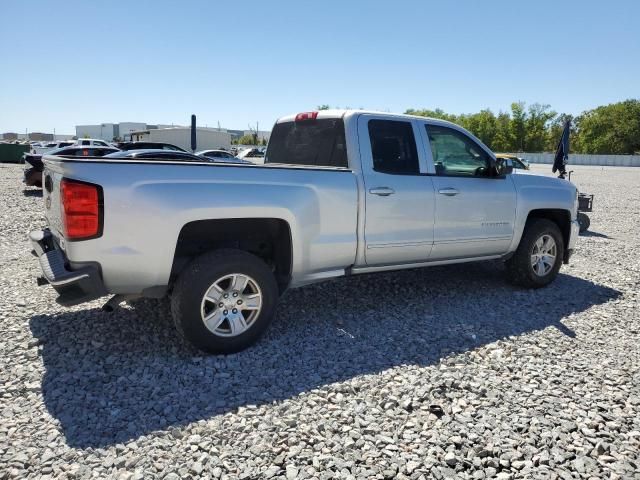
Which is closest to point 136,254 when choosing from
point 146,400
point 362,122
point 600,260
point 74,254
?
point 74,254

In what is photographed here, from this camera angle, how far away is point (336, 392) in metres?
3.33

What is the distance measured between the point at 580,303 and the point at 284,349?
3.55 metres

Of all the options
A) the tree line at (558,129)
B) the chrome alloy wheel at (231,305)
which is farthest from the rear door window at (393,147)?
the tree line at (558,129)

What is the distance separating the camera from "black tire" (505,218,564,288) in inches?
225

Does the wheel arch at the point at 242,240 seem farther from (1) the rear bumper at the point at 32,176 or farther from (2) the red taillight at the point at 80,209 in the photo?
(1) the rear bumper at the point at 32,176

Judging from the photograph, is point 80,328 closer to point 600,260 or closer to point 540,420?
point 540,420

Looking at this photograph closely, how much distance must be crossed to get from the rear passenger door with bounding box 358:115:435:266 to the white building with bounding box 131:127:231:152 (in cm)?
5944

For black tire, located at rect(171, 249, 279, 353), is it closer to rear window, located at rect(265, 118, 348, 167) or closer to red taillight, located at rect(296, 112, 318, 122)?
rear window, located at rect(265, 118, 348, 167)

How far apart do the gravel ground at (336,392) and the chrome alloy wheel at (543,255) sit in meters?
0.53

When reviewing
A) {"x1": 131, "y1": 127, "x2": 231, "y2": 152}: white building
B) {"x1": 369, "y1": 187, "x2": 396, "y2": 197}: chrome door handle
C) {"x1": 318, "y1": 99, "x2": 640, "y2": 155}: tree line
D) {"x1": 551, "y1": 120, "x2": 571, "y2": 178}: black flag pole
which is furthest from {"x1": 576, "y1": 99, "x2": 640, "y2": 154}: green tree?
{"x1": 369, "y1": 187, "x2": 396, "y2": 197}: chrome door handle

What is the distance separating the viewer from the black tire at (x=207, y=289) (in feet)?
11.8

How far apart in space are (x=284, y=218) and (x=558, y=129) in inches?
4118

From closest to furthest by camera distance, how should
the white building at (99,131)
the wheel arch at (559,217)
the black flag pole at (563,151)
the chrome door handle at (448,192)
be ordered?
1. the chrome door handle at (448,192)
2. the wheel arch at (559,217)
3. the black flag pole at (563,151)
4. the white building at (99,131)

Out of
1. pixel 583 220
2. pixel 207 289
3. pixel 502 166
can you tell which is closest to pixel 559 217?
pixel 502 166
